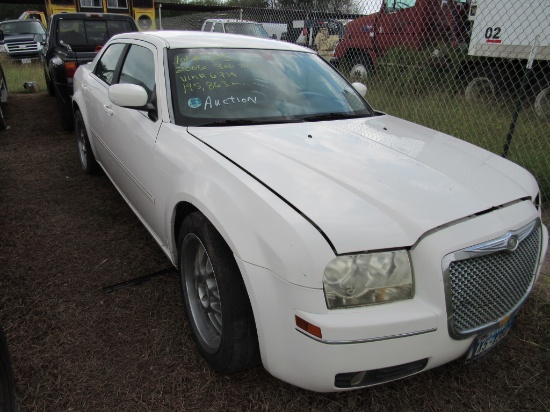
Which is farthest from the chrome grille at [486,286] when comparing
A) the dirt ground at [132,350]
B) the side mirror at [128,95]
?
the side mirror at [128,95]

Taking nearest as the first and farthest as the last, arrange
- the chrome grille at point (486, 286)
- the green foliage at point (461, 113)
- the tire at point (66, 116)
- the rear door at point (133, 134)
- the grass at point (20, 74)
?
the chrome grille at point (486, 286) → the rear door at point (133, 134) → the green foliage at point (461, 113) → the tire at point (66, 116) → the grass at point (20, 74)

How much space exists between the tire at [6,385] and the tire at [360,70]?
7.71 meters

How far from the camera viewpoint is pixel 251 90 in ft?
9.32

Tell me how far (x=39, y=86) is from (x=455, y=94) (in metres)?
9.62

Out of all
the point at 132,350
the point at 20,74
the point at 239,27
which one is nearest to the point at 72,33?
the point at 239,27

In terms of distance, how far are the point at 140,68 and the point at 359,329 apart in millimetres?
2548

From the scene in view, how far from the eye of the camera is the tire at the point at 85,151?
14.8ft

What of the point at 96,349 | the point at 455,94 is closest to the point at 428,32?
the point at 455,94

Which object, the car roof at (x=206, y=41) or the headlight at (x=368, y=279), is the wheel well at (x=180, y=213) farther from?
the car roof at (x=206, y=41)

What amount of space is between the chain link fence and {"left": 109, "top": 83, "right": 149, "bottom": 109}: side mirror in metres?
3.66

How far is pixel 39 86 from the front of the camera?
1070 centimetres

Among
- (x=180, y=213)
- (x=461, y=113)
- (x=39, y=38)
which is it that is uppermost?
(x=180, y=213)

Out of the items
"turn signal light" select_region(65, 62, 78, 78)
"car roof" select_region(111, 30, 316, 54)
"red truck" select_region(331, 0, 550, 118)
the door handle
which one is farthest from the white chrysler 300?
"turn signal light" select_region(65, 62, 78, 78)

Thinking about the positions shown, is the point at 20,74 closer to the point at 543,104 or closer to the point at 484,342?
the point at 543,104
